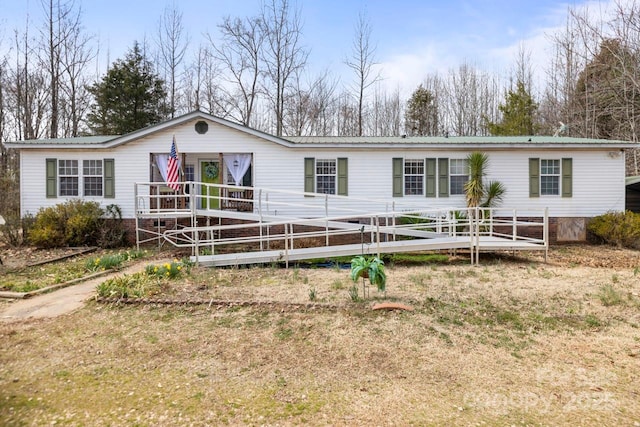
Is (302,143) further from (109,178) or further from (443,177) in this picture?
(109,178)

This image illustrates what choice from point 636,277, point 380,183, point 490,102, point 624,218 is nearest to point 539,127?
point 490,102

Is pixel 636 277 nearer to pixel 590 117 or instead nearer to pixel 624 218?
pixel 624 218

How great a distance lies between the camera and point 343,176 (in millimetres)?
13445

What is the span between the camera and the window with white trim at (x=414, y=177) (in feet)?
44.5

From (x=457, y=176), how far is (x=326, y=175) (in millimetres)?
4740

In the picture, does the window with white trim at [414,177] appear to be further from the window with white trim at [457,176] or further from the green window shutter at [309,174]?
the green window shutter at [309,174]

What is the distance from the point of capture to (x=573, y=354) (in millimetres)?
4188

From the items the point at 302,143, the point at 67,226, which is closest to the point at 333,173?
the point at 302,143

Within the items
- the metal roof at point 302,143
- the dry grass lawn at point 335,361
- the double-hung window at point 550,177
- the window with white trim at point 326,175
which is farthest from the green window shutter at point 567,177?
the window with white trim at point 326,175

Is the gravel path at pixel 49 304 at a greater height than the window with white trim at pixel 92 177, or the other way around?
the window with white trim at pixel 92 177

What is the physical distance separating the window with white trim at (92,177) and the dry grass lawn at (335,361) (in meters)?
8.77

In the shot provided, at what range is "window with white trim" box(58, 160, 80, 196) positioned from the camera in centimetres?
1334

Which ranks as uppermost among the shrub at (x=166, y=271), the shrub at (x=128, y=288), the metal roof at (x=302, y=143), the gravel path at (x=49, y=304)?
the metal roof at (x=302, y=143)

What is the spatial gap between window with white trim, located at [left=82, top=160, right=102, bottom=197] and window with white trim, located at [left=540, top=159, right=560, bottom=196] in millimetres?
15774
